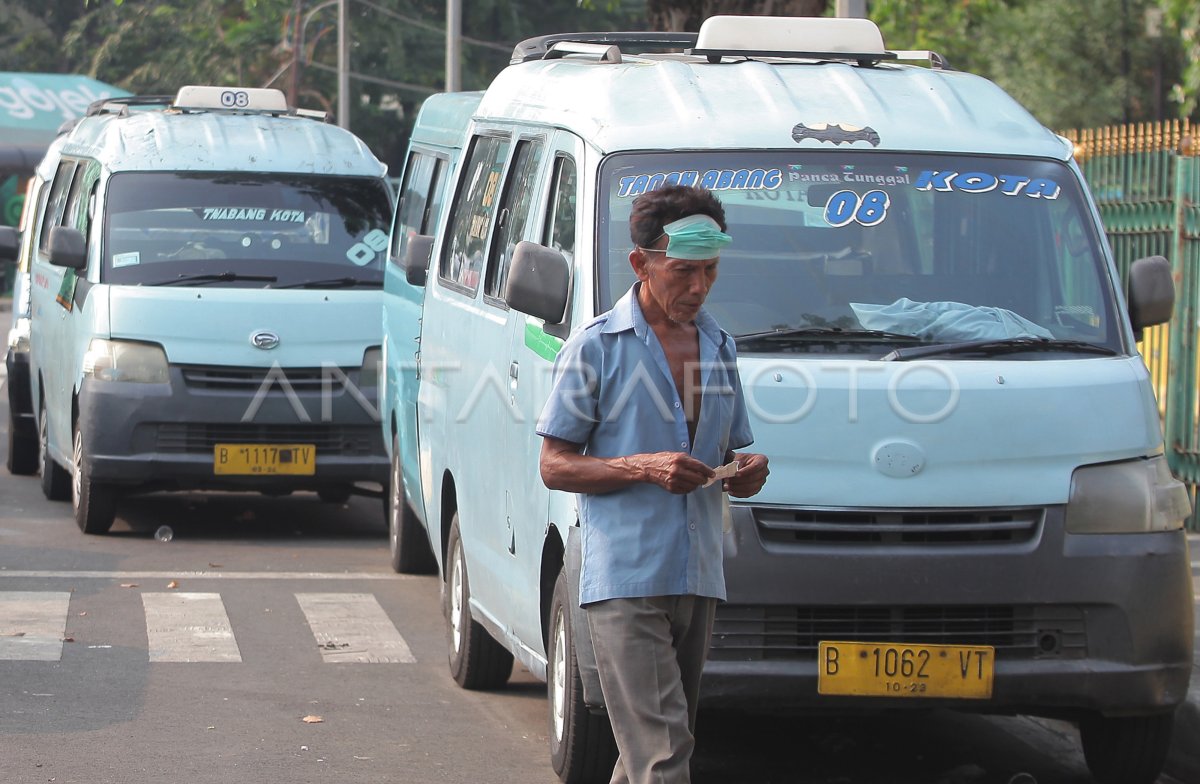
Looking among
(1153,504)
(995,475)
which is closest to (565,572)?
(995,475)

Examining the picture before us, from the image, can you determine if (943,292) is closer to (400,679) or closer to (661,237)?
(661,237)

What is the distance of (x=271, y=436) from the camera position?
454 inches

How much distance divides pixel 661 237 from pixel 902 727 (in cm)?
339

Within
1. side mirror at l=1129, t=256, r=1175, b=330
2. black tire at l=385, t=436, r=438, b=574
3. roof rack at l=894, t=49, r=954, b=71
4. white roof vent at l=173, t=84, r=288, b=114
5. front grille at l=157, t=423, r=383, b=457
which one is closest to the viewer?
side mirror at l=1129, t=256, r=1175, b=330

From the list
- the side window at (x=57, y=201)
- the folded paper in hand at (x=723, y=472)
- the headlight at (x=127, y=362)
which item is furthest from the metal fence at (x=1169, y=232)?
the folded paper in hand at (x=723, y=472)

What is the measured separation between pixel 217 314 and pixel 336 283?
2.61 feet

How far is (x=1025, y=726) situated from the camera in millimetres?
7578

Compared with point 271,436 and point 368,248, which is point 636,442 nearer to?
point 271,436

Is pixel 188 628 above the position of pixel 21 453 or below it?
above

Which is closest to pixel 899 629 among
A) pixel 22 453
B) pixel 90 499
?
pixel 90 499

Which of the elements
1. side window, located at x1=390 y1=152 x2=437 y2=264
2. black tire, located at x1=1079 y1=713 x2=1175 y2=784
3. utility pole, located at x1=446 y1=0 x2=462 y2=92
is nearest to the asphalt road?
black tire, located at x1=1079 y1=713 x2=1175 y2=784

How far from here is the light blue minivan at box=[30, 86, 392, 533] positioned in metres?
11.4

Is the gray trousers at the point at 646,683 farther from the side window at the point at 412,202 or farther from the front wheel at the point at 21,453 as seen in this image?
the front wheel at the point at 21,453

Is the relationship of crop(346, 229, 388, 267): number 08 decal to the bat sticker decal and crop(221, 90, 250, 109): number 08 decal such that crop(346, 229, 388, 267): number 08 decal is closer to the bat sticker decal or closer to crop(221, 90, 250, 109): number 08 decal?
crop(221, 90, 250, 109): number 08 decal
